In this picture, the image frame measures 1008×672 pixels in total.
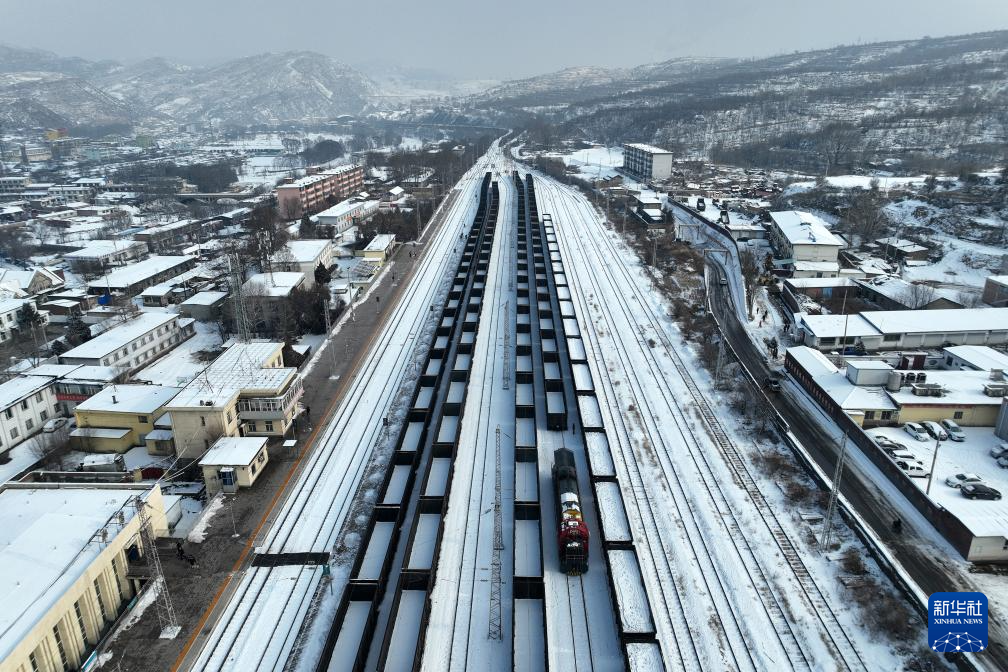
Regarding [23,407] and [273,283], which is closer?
[23,407]

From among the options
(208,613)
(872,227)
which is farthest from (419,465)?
(872,227)

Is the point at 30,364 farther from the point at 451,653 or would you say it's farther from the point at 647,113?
the point at 647,113

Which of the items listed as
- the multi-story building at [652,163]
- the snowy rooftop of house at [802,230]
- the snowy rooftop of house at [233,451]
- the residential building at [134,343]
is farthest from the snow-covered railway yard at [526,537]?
the multi-story building at [652,163]

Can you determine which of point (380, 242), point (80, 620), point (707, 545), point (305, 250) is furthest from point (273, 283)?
point (707, 545)

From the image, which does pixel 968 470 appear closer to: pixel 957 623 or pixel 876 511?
pixel 876 511

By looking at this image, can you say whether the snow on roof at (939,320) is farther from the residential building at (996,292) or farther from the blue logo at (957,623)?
the blue logo at (957,623)

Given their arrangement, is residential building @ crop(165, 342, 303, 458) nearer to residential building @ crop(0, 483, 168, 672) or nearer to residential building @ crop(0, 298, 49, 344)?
residential building @ crop(0, 483, 168, 672)
